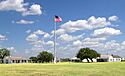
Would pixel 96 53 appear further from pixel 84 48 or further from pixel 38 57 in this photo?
pixel 38 57

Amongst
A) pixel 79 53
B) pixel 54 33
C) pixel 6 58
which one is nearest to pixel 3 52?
pixel 6 58

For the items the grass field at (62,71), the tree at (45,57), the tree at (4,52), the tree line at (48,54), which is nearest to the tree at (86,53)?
the tree line at (48,54)

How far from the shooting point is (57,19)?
290 feet

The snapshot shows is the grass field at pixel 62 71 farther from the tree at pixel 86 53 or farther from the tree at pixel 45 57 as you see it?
the tree at pixel 86 53

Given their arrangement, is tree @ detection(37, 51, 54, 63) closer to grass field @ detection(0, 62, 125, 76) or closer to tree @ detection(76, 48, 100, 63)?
tree @ detection(76, 48, 100, 63)

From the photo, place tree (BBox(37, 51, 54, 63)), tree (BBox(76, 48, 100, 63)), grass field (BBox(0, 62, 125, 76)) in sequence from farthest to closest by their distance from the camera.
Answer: tree (BBox(76, 48, 100, 63)) → tree (BBox(37, 51, 54, 63)) → grass field (BBox(0, 62, 125, 76))

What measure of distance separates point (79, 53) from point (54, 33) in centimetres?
8916

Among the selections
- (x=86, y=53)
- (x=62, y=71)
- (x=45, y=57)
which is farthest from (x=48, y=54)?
(x=62, y=71)

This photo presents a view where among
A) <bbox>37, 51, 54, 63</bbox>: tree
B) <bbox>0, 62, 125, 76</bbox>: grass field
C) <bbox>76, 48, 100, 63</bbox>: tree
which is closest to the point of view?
<bbox>0, 62, 125, 76</bbox>: grass field

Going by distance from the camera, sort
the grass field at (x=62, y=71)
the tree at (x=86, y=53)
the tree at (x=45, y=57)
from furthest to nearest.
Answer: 1. the tree at (x=86, y=53)
2. the tree at (x=45, y=57)
3. the grass field at (x=62, y=71)

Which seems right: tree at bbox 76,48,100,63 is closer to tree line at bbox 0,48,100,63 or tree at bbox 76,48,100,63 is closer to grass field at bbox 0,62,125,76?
tree line at bbox 0,48,100,63

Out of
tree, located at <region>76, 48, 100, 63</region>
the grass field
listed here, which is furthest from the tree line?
the grass field

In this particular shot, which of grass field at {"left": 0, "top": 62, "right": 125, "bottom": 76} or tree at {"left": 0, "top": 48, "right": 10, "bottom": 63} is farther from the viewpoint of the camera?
tree at {"left": 0, "top": 48, "right": 10, "bottom": 63}

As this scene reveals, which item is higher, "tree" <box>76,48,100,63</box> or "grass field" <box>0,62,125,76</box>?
"tree" <box>76,48,100,63</box>
